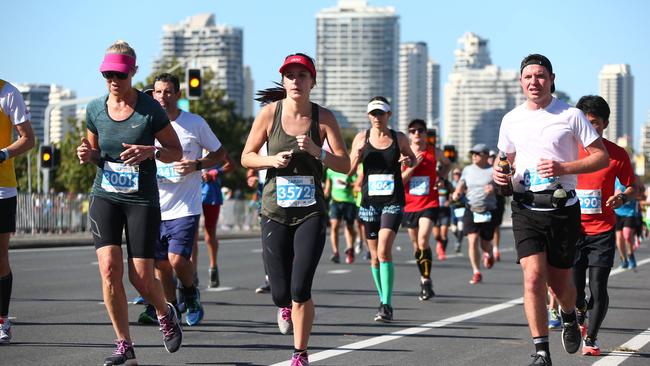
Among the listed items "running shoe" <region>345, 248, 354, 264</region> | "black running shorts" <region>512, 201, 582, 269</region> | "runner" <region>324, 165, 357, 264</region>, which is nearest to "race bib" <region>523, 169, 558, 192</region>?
"black running shorts" <region>512, 201, 582, 269</region>

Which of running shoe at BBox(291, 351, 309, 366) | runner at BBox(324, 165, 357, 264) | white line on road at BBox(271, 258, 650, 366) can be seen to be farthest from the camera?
runner at BBox(324, 165, 357, 264)

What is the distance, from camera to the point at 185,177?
11.2 metres

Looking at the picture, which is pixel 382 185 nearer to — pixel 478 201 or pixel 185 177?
pixel 185 177

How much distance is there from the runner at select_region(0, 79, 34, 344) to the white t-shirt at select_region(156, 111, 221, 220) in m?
1.60

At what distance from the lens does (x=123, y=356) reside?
8.00 metres

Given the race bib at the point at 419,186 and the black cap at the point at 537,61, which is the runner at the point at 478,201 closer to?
the race bib at the point at 419,186

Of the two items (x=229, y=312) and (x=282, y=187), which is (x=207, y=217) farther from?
(x=282, y=187)

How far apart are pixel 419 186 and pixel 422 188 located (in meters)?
0.04

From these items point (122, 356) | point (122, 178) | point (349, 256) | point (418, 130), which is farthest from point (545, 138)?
point (349, 256)

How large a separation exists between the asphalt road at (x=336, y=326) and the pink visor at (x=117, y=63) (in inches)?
78.3

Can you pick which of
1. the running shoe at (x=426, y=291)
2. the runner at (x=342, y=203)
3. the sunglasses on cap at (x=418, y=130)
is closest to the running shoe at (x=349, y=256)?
the runner at (x=342, y=203)

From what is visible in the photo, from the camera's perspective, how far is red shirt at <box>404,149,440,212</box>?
15.2 meters

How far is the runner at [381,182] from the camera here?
1235 cm

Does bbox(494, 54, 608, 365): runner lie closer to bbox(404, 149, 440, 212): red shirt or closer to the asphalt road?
the asphalt road
